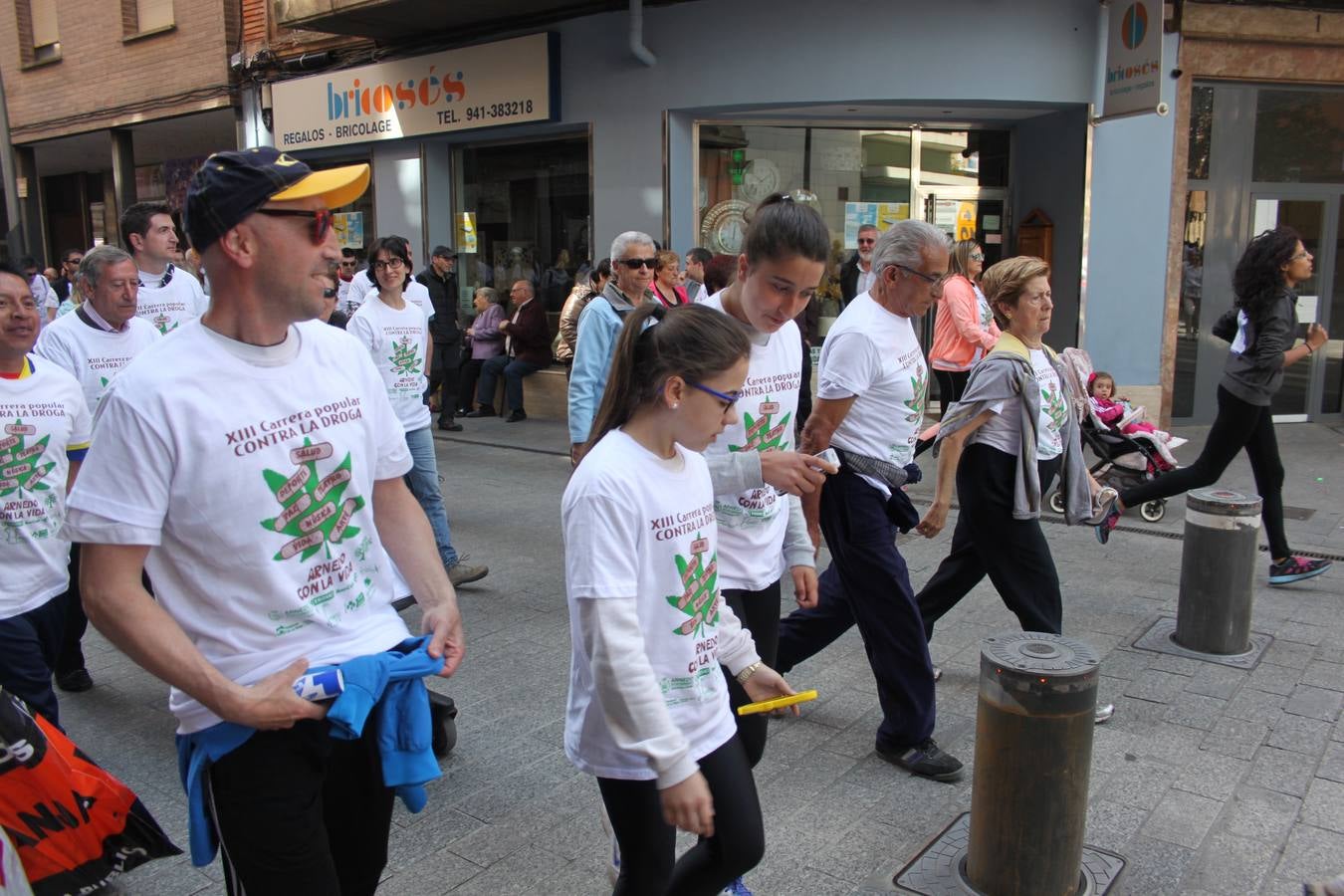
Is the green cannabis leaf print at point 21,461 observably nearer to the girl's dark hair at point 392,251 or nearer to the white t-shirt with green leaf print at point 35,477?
the white t-shirt with green leaf print at point 35,477

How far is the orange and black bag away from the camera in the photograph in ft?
8.45

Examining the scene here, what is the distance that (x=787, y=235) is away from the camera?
299 cm

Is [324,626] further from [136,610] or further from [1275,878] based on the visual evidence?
[1275,878]

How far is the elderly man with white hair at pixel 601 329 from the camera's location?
5.02m

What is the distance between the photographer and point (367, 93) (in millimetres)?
13719

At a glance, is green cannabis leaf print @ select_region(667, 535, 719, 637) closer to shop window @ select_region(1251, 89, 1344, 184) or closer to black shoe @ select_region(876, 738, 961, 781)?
black shoe @ select_region(876, 738, 961, 781)

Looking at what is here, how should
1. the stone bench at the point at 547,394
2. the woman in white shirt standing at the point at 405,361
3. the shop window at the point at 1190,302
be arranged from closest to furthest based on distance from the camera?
the woman in white shirt standing at the point at 405,361, the shop window at the point at 1190,302, the stone bench at the point at 547,394

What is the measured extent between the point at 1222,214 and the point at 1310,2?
2.10m

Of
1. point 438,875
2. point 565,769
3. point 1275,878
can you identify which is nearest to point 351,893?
point 438,875

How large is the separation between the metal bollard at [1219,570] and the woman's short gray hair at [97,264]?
16.4 feet

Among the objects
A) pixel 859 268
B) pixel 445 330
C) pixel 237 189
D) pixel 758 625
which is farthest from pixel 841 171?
pixel 237 189

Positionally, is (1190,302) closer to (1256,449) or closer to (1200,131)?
(1200,131)

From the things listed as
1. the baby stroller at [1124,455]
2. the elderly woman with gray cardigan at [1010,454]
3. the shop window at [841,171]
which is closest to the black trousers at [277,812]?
the elderly woman with gray cardigan at [1010,454]

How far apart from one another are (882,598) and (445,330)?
9.74 m
